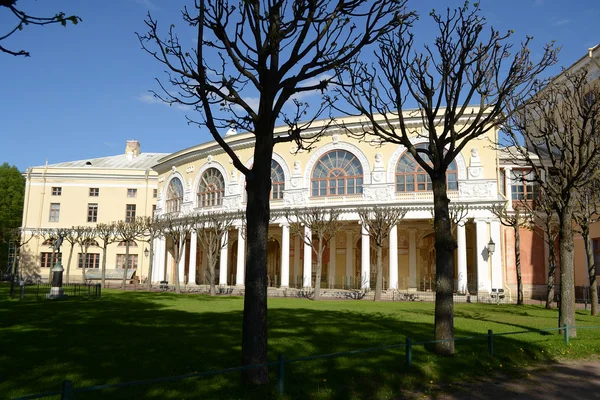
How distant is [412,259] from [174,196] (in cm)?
2127

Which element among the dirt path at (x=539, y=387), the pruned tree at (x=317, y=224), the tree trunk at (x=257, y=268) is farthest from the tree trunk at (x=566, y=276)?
the pruned tree at (x=317, y=224)

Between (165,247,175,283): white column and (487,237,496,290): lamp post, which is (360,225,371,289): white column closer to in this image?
(487,237,496,290): lamp post

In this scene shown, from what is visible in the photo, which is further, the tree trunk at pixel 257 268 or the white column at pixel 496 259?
the white column at pixel 496 259

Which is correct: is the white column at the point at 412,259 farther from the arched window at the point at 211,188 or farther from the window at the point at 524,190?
the arched window at the point at 211,188

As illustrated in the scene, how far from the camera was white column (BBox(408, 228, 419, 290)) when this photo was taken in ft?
111

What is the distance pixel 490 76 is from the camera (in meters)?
12.9

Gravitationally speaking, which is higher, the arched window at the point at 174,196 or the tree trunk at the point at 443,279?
the arched window at the point at 174,196

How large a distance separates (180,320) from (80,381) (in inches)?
288

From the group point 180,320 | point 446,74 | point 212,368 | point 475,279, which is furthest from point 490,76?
point 475,279

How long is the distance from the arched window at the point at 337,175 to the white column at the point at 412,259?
4.98 metres

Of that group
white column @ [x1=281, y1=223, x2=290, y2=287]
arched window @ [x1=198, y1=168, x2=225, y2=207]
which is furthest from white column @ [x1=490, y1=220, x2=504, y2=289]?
arched window @ [x1=198, y1=168, x2=225, y2=207]

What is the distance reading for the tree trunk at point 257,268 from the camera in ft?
24.4

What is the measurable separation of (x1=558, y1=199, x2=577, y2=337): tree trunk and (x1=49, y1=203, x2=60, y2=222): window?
45343mm

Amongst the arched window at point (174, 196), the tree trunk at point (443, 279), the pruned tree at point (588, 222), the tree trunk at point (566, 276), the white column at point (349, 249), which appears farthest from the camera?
the arched window at point (174, 196)
